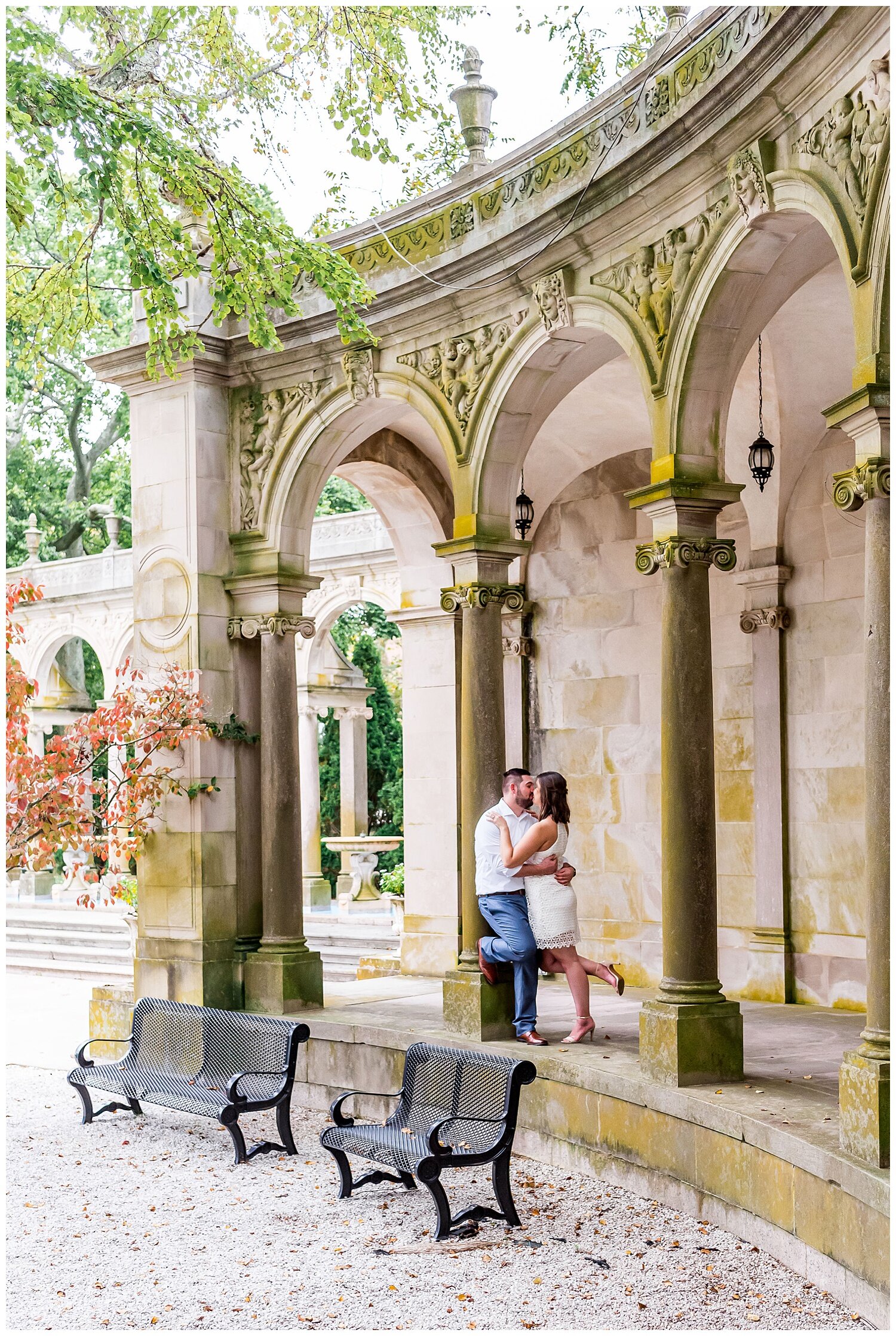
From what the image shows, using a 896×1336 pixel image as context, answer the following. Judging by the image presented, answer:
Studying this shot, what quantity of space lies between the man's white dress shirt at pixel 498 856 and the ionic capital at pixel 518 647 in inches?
144

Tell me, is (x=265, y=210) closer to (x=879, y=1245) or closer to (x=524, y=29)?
(x=524, y=29)

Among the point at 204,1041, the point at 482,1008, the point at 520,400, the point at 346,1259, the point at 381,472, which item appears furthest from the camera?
the point at 381,472

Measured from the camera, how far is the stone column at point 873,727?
5.27 metres

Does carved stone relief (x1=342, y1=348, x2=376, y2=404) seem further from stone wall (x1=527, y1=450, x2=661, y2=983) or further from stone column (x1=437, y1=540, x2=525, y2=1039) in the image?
stone wall (x1=527, y1=450, x2=661, y2=983)

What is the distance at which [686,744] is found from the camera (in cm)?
724

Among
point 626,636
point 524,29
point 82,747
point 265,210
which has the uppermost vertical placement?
point 524,29

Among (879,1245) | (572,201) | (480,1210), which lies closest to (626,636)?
(572,201)

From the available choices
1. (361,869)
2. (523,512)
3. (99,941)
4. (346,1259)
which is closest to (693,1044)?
(346,1259)

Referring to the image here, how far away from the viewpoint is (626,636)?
443 inches

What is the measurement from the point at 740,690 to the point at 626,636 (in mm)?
1301

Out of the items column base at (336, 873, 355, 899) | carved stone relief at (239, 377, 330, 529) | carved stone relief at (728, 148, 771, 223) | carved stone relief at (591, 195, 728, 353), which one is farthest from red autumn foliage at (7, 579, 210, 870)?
column base at (336, 873, 355, 899)

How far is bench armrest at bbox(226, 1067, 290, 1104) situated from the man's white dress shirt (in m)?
1.54

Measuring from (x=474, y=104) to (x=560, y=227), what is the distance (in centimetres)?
238

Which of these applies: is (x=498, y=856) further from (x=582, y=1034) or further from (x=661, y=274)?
(x=661, y=274)
